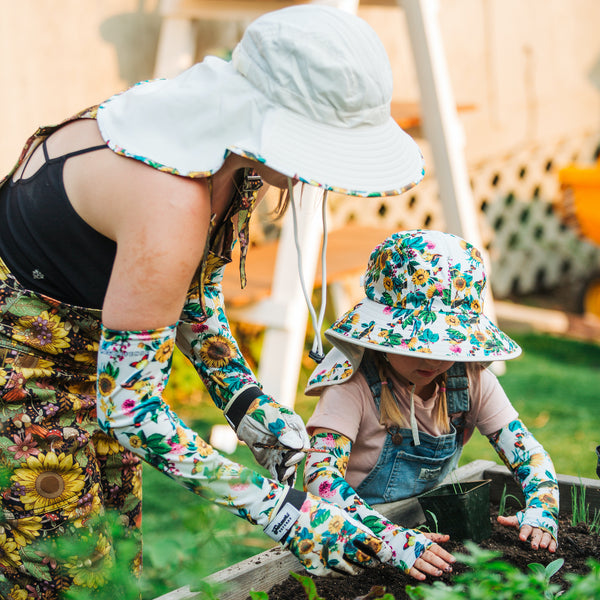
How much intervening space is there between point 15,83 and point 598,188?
12.1ft

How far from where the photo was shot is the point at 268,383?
128 inches

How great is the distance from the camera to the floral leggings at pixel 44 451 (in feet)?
4.54

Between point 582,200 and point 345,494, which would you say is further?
point 582,200

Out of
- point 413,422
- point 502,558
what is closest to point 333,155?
point 413,422

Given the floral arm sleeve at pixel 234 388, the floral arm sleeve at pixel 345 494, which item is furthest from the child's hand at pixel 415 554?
the floral arm sleeve at pixel 234 388

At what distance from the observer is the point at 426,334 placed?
5.55 ft

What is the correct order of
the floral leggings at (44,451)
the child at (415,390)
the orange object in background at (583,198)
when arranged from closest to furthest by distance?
1. the floral leggings at (44,451)
2. the child at (415,390)
3. the orange object in background at (583,198)

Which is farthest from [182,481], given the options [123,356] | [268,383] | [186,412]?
[186,412]

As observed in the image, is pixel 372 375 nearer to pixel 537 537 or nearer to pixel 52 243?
pixel 537 537

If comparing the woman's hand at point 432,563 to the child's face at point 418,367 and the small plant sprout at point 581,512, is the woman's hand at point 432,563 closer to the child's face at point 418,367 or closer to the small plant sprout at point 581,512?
the child's face at point 418,367

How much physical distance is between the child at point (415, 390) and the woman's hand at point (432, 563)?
0.09 metres

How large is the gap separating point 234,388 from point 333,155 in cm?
66

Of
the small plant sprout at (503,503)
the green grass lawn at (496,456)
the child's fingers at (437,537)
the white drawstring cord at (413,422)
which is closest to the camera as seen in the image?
the green grass lawn at (496,456)

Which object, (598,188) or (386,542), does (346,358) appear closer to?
(386,542)
